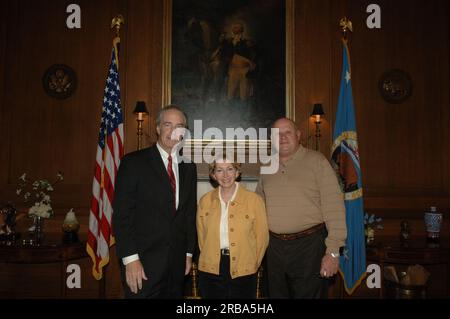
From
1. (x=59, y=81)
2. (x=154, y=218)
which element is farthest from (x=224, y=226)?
(x=59, y=81)

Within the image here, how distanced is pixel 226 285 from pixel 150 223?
0.76 metres

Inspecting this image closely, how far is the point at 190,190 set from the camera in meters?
2.70

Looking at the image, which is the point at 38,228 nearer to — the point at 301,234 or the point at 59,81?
the point at 59,81

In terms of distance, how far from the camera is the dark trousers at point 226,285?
261 centimetres

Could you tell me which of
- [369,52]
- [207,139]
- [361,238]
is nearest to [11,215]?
[207,139]

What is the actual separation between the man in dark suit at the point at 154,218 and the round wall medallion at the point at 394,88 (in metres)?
3.97

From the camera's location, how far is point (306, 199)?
2.81m

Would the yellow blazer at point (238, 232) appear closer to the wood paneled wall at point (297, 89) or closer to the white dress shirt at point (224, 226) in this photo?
the white dress shirt at point (224, 226)

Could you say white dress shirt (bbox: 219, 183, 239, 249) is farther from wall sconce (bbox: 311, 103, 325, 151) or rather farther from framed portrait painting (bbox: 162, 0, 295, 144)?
wall sconce (bbox: 311, 103, 325, 151)

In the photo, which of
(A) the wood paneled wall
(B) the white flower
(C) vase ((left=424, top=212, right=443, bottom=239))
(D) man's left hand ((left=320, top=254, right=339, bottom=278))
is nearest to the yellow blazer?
(D) man's left hand ((left=320, top=254, right=339, bottom=278))

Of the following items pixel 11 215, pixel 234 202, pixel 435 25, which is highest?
pixel 435 25

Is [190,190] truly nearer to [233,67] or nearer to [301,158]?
[301,158]

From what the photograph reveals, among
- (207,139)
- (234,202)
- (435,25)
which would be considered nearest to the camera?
(234,202)

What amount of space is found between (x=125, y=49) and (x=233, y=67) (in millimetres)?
1676
